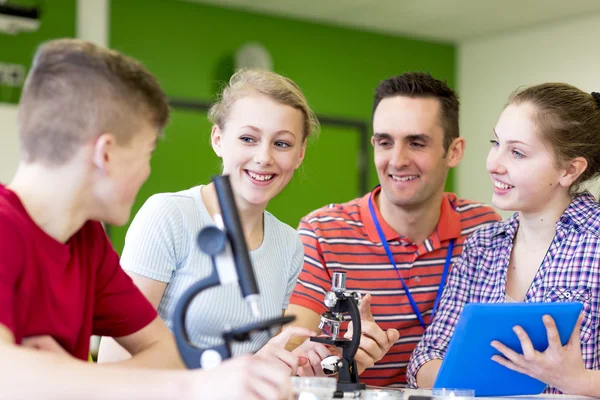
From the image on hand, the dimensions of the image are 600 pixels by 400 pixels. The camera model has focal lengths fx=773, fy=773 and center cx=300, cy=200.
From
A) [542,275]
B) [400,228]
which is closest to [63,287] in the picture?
[542,275]

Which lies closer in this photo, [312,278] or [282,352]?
[282,352]

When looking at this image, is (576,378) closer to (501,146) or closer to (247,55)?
(501,146)

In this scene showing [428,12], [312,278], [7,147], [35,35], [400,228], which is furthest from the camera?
[428,12]

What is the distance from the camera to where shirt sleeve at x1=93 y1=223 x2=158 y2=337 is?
147 centimetres

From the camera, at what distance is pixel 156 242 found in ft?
6.13

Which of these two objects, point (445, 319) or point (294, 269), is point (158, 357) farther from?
point (445, 319)

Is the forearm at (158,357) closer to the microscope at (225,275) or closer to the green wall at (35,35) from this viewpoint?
the microscope at (225,275)

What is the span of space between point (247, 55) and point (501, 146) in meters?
3.97

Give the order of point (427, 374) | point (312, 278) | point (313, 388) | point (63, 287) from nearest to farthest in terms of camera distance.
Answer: point (63, 287), point (313, 388), point (427, 374), point (312, 278)

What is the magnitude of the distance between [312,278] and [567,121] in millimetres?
893

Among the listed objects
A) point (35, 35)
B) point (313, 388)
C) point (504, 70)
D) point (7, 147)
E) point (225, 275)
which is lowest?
point (313, 388)

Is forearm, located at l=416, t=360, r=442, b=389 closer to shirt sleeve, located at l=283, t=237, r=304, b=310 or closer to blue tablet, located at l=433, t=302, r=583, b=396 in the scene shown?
blue tablet, located at l=433, t=302, r=583, b=396

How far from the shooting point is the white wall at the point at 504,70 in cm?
622

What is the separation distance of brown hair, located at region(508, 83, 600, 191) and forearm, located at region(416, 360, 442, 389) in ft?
2.15
